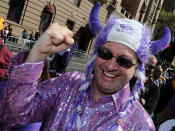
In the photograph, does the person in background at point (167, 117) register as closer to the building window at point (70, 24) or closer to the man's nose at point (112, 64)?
the man's nose at point (112, 64)

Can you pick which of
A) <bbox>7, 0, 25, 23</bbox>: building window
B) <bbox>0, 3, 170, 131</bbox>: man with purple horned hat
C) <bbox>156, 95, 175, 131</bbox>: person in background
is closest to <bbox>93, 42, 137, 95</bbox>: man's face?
<bbox>0, 3, 170, 131</bbox>: man with purple horned hat

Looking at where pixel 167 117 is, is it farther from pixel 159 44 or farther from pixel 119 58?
pixel 119 58

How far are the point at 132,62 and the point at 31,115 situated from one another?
96 centimetres

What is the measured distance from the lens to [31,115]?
141cm

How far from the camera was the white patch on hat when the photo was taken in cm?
157

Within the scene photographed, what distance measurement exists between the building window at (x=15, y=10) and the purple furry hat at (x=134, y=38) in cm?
1407

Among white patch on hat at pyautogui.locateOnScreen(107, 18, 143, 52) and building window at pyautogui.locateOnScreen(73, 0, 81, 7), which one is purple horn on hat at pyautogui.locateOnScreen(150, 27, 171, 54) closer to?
white patch on hat at pyautogui.locateOnScreen(107, 18, 143, 52)

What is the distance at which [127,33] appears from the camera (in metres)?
1.62

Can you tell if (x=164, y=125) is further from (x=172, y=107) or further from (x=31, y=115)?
(x=31, y=115)

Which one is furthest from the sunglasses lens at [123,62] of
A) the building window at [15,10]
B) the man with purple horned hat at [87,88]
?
the building window at [15,10]

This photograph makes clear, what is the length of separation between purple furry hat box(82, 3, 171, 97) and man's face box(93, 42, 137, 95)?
0.22ft

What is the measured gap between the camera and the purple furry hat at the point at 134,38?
5.22 feet

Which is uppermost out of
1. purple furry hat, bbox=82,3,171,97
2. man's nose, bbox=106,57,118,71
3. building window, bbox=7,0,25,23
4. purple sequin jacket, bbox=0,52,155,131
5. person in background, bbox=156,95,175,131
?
building window, bbox=7,0,25,23

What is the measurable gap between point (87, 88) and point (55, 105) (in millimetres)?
312
